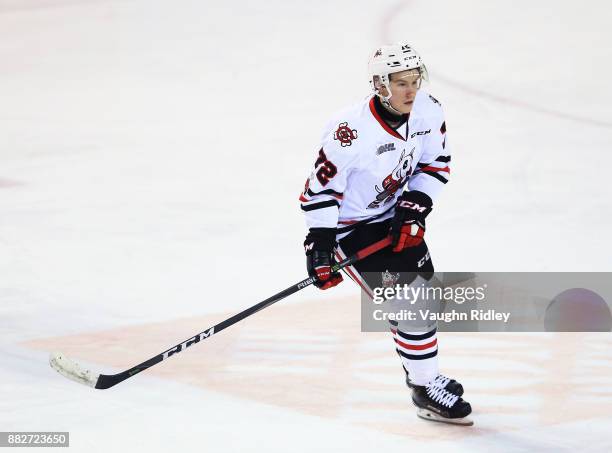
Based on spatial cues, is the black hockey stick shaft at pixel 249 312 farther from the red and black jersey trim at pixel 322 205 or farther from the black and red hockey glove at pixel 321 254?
the red and black jersey trim at pixel 322 205

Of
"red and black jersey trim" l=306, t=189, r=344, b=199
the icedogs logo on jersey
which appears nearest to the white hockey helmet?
the icedogs logo on jersey

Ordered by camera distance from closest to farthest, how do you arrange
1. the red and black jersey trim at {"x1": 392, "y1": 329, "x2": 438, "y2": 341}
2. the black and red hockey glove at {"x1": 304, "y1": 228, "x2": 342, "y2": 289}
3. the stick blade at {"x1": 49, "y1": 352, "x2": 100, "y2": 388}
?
the black and red hockey glove at {"x1": 304, "y1": 228, "x2": 342, "y2": 289} → the red and black jersey trim at {"x1": 392, "y1": 329, "x2": 438, "y2": 341} → the stick blade at {"x1": 49, "y1": 352, "x2": 100, "y2": 388}

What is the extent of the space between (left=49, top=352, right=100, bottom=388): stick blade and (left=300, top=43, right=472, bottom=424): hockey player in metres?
0.99

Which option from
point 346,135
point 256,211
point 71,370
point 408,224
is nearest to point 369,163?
point 346,135

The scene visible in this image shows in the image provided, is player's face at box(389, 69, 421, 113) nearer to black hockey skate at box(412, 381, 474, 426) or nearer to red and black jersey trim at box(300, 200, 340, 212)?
red and black jersey trim at box(300, 200, 340, 212)

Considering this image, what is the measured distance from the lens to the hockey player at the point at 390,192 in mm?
4332

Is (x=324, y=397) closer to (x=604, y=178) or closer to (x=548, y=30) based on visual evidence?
(x=604, y=178)

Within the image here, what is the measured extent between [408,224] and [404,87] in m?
0.51

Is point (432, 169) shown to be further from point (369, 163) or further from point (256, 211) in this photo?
point (256, 211)

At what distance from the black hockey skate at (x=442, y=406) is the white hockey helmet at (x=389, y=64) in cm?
109

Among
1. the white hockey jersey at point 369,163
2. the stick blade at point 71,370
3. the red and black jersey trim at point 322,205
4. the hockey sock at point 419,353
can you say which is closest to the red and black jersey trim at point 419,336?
the hockey sock at point 419,353

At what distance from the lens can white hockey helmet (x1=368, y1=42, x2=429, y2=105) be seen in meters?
4.29

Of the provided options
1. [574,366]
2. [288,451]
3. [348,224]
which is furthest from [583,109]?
[288,451]

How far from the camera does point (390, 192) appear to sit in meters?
4.56
